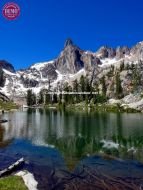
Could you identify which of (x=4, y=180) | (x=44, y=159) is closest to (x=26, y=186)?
(x=4, y=180)

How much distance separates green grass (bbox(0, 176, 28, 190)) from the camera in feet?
104

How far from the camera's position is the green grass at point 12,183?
31.6 m

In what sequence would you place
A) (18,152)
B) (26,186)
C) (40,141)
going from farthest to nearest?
(40,141) → (18,152) → (26,186)

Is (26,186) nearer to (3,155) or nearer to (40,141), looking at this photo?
(3,155)

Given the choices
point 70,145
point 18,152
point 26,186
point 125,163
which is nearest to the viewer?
point 26,186

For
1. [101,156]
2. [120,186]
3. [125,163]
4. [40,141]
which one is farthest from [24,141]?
[120,186]

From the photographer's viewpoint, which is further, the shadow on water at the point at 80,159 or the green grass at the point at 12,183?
the shadow on water at the point at 80,159

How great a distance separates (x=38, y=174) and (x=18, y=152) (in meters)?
18.5

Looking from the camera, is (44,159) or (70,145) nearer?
(44,159)

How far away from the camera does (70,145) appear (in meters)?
65.1

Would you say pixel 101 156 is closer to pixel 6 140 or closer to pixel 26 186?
pixel 26 186

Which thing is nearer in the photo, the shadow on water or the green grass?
the green grass

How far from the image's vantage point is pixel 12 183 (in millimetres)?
33031

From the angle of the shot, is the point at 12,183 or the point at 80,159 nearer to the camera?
the point at 12,183
